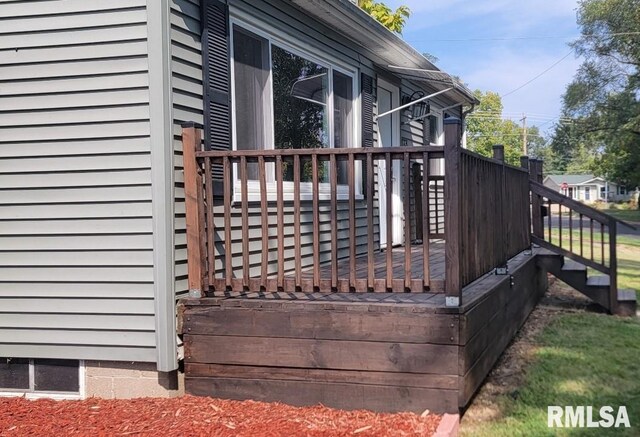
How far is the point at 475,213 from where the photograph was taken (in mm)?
4117

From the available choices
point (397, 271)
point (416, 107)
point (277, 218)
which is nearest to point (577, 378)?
point (397, 271)

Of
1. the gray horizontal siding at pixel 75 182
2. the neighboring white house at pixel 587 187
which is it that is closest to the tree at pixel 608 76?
the gray horizontal siding at pixel 75 182

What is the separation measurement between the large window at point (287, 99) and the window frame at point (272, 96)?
0.04ft

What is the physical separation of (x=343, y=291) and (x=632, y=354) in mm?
2796

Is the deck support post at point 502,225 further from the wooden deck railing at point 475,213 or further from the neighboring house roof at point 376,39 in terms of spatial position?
the neighboring house roof at point 376,39

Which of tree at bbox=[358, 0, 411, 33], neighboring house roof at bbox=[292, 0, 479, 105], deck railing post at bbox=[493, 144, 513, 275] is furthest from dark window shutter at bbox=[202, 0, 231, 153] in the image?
tree at bbox=[358, 0, 411, 33]

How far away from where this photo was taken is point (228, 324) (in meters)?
3.89

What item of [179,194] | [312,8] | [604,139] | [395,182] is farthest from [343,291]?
[604,139]

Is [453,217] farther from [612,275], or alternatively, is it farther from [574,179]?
[574,179]

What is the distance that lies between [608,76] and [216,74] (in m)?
29.4

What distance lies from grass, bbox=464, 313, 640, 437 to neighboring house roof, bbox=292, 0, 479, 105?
3.41 m

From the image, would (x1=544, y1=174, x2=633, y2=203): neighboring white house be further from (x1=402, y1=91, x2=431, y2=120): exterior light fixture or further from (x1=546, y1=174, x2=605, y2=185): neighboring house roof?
(x1=402, y1=91, x2=431, y2=120): exterior light fixture

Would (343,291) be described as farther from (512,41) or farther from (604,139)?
(512,41)

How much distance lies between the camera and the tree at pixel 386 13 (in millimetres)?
15141
